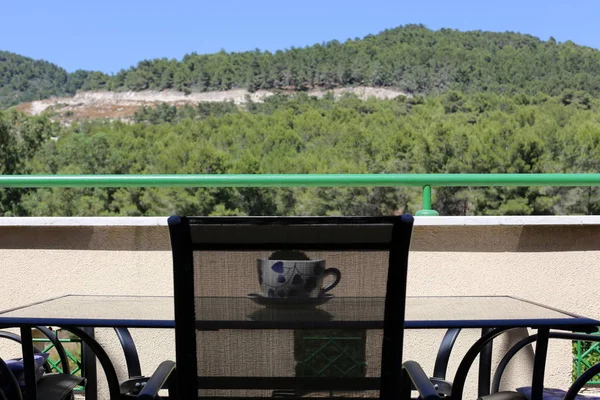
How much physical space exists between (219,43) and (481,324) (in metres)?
76.0

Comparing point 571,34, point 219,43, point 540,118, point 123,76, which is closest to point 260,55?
point 219,43

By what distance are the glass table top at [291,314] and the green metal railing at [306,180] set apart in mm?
594

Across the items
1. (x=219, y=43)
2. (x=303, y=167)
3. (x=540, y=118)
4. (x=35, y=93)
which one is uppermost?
(x=219, y=43)

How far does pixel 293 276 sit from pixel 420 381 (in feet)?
1.30

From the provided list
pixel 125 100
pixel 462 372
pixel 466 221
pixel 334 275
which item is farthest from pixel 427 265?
pixel 125 100

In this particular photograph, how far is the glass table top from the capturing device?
1.26 meters

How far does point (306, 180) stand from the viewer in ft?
8.43

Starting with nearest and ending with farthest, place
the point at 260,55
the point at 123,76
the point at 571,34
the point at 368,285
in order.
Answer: the point at 368,285
the point at 571,34
the point at 260,55
the point at 123,76

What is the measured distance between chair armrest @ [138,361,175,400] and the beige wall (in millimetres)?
1154

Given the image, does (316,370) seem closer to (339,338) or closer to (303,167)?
(339,338)

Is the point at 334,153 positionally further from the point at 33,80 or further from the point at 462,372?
the point at 33,80

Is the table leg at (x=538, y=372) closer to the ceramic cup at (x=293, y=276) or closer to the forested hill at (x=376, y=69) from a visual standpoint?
the ceramic cup at (x=293, y=276)

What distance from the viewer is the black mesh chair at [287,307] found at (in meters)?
1.23

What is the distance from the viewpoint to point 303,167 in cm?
4112
